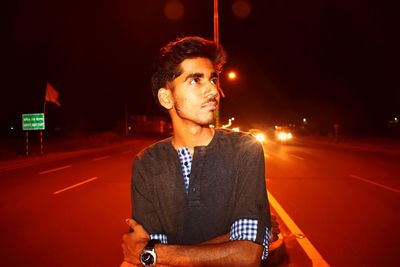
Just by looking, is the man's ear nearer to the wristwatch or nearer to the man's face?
the man's face

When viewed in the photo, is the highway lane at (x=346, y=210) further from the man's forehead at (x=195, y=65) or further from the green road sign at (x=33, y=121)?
the green road sign at (x=33, y=121)

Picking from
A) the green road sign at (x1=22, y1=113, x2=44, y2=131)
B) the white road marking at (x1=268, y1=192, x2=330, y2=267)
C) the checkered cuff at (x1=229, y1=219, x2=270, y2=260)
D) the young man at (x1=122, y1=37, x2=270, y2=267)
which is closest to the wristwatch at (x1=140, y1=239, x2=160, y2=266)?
the young man at (x1=122, y1=37, x2=270, y2=267)

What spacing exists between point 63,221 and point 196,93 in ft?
19.4

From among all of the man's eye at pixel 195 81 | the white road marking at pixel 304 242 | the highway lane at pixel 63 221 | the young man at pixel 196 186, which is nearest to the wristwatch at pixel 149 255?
the young man at pixel 196 186

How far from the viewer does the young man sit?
78.7 inches

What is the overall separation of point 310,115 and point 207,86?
73.5m

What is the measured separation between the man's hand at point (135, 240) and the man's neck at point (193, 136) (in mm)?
600

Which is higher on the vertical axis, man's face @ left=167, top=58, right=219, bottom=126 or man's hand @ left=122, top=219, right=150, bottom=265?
man's face @ left=167, top=58, right=219, bottom=126

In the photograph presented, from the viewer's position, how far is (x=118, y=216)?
7.30m

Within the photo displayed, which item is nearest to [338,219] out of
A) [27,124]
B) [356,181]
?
[356,181]

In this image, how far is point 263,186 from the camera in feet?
6.98

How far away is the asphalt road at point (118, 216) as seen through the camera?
5.07 metres

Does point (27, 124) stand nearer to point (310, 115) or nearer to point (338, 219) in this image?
point (338, 219)

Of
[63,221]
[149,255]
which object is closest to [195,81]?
[149,255]
